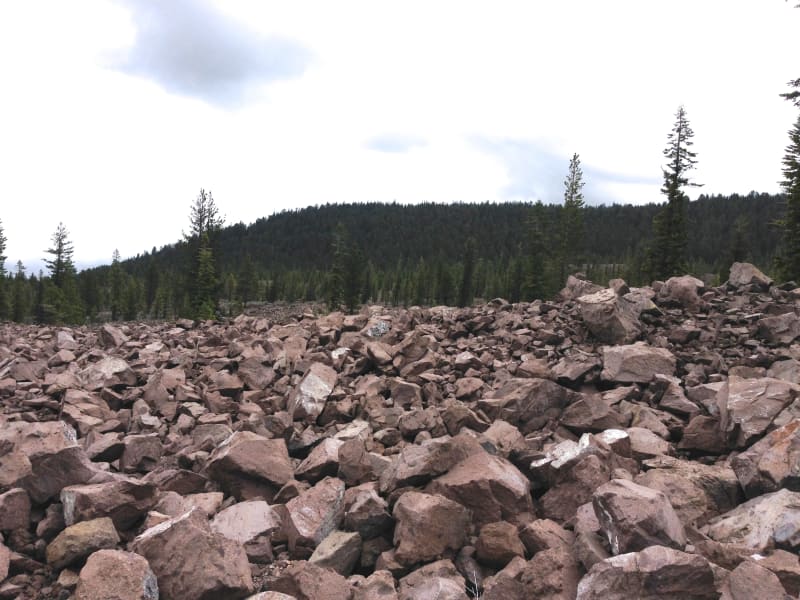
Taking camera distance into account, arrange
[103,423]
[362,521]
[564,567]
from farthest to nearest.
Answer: [103,423], [362,521], [564,567]

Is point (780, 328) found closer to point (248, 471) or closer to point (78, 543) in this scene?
point (248, 471)

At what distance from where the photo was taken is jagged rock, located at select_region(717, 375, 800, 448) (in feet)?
22.4

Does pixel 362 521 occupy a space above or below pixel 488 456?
below

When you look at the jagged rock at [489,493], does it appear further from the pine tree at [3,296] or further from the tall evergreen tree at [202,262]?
the pine tree at [3,296]

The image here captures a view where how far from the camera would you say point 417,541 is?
202 inches

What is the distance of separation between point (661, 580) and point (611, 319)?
883cm

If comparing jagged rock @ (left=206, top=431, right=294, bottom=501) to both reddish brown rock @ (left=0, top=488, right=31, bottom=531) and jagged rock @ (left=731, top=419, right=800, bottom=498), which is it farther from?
jagged rock @ (left=731, top=419, right=800, bottom=498)

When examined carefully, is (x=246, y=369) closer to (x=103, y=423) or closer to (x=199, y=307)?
(x=103, y=423)

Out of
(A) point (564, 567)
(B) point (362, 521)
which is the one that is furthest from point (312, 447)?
(A) point (564, 567)

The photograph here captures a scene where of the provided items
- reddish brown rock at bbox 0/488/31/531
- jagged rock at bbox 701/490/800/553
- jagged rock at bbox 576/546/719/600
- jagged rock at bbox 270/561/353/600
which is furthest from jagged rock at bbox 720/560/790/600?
reddish brown rock at bbox 0/488/31/531

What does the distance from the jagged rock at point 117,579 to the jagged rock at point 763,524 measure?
556 cm

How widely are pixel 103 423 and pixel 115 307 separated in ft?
357

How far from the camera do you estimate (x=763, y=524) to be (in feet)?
15.8

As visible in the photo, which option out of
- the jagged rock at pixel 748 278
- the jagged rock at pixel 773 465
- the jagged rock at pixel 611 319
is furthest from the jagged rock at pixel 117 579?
the jagged rock at pixel 748 278
